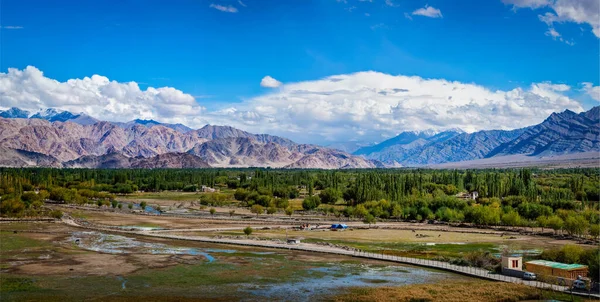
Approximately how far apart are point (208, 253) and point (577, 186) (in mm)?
148301

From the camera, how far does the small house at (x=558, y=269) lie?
6269 cm

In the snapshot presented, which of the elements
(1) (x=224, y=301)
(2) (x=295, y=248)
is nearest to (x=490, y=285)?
(1) (x=224, y=301)

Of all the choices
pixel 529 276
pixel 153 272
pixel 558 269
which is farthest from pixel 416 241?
pixel 153 272

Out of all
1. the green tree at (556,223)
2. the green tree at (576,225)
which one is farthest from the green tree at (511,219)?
the green tree at (576,225)

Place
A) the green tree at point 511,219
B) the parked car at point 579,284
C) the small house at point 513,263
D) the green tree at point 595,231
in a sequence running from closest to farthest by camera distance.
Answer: the parked car at point 579,284, the small house at point 513,263, the green tree at point 595,231, the green tree at point 511,219

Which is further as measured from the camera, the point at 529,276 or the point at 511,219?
the point at 511,219

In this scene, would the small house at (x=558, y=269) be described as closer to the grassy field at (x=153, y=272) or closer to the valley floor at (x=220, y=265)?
A: the valley floor at (x=220, y=265)

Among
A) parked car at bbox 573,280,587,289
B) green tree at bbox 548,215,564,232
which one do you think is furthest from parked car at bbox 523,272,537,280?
green tree at bbox 548,215,564,232

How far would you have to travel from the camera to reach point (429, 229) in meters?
128

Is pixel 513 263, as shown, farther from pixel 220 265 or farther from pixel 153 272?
pixel 153 272

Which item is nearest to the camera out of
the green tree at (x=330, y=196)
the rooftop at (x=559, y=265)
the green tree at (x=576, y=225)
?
the rooftop at (x=559, y=265)

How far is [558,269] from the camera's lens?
209ft

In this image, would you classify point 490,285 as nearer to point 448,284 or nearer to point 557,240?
point 448,284

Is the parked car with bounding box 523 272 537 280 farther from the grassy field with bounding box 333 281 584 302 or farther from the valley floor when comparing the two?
the valley floor
